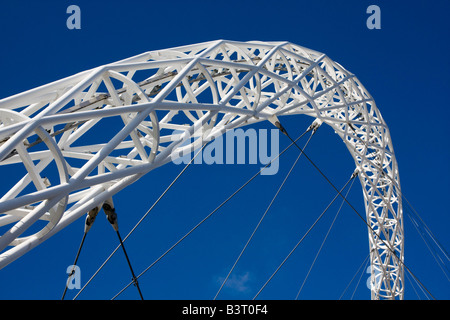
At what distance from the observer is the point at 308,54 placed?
21.9 meters

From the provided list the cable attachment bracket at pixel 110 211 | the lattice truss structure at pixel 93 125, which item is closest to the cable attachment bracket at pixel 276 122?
the lattice truss structure at pixel 93 125

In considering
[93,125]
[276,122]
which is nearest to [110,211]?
[93,125]

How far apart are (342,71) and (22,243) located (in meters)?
19.8

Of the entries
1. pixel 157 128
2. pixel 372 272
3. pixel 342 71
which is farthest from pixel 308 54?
pixel 372 272

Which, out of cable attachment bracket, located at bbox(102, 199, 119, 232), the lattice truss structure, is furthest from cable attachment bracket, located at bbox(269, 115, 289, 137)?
cable attachment bracket, located at bbox(102, 199, 119, 232)
